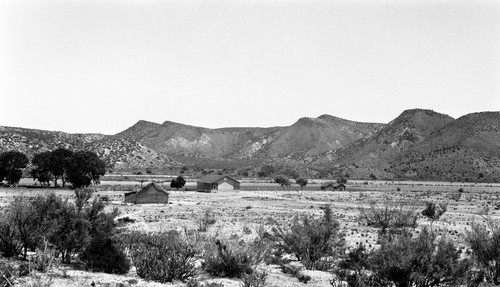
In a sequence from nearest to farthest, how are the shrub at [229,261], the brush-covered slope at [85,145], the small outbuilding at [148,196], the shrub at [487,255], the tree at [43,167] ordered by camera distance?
the shrub at [487,255]
the shrub at [229,261]
the small outbuilding at [148,196]
the tree at [43,167]
the brush-covered slope at [85,145]

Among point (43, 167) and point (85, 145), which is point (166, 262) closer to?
point (43, 167)

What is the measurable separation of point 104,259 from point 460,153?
6014 inches

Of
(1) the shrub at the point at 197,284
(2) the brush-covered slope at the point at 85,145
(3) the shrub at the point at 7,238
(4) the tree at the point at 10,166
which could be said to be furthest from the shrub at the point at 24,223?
(2) the brush-covered slope at the point at 85,145

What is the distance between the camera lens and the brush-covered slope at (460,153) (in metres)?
142

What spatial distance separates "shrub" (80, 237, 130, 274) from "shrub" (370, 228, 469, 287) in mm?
8875

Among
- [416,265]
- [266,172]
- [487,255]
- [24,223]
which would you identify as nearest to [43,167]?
[24,223]

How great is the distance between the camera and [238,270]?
56.1ft

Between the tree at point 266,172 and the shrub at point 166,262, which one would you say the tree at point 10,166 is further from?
the tree at point 266,172

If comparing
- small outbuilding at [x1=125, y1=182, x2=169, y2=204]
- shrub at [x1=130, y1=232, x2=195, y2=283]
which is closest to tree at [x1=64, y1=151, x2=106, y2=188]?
small outbuilding at [x1=125, y1=182, x2=169, y2=204]

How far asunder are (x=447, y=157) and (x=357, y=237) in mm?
134781

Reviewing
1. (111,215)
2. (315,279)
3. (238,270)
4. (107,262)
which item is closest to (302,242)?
(315,279)

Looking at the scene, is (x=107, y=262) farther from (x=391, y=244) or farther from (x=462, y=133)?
(x=462, y=133)

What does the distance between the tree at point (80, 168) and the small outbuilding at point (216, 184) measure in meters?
20.2

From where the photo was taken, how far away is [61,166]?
79.4m
